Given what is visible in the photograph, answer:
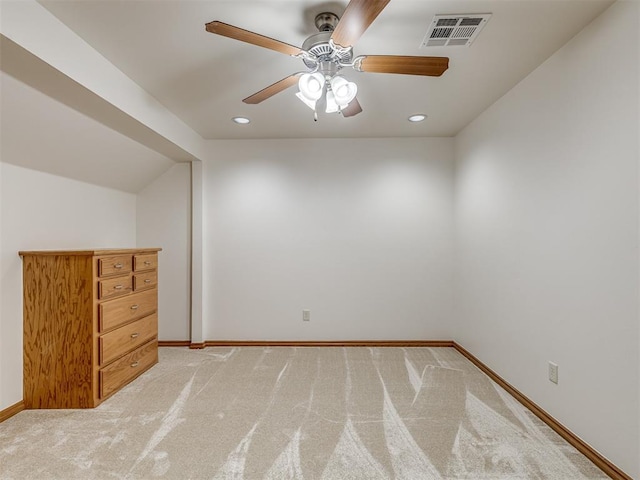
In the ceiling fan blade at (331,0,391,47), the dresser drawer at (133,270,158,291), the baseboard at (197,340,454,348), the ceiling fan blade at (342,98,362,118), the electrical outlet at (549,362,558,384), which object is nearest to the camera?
the ceiling fan blade at (331,0,391,47)

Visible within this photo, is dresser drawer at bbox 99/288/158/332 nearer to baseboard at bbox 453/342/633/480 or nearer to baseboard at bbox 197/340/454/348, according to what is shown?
baseboard at bbox 197/340/454/348

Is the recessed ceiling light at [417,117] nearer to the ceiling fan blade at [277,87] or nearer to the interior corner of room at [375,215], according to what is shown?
the interior corner of room at [375,215]

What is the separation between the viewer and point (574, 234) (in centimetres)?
200

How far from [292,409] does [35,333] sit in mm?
1963

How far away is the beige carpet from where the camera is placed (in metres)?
1.77

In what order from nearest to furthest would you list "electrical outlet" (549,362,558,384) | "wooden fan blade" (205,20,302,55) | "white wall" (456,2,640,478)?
"wooden fan blade" (205,20,302,55) → "white wall" (456,2,640,478) → "electrical outlet" (549,362,558,384)

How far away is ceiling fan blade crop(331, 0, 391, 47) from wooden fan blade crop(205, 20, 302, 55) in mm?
281

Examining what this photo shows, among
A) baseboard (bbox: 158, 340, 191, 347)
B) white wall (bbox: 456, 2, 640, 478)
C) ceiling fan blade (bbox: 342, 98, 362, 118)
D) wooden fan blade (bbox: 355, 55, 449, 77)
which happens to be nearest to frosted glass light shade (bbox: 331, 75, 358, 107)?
wooden fan blade (bbox: 355, 55, 449, 77)

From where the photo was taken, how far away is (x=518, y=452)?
1897 mm

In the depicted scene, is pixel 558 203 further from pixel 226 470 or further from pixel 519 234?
pixel 226 470

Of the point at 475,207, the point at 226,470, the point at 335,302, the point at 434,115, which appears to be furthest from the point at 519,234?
the point at 226,470

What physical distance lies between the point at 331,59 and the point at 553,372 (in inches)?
95.4

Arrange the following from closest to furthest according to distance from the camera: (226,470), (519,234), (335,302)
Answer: (226,470) < (519,234) < (335,302)

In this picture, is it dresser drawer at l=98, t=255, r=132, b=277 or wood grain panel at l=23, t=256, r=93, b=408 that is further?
dresser drawer at l=98, t=255, r=132, b=277
